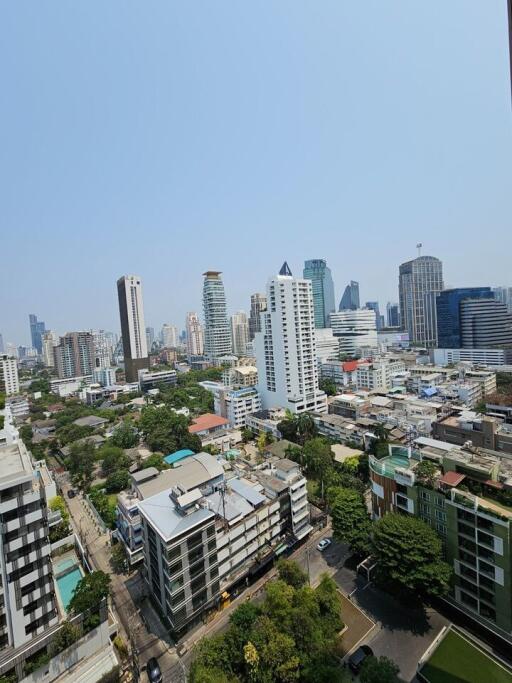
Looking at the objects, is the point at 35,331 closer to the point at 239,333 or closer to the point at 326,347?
the point at 239,333

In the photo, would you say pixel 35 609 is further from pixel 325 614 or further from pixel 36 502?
pixel 325 614

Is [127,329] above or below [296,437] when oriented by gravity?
above

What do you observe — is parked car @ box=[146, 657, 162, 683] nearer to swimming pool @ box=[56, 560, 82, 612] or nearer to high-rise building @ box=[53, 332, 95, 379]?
swimming pool @ box=[56, 560, 82, 612]

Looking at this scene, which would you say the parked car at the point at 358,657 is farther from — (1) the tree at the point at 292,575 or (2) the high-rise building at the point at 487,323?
(2) the high-rise building at the point at 487,323

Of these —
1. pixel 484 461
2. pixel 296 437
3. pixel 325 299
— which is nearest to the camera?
pixel 484 461

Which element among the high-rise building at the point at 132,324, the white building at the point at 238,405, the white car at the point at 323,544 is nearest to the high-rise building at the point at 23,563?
the white car at the point at 323,544

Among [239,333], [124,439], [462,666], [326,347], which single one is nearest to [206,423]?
[124,439]

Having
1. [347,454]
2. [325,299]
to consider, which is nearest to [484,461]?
[347,454]
